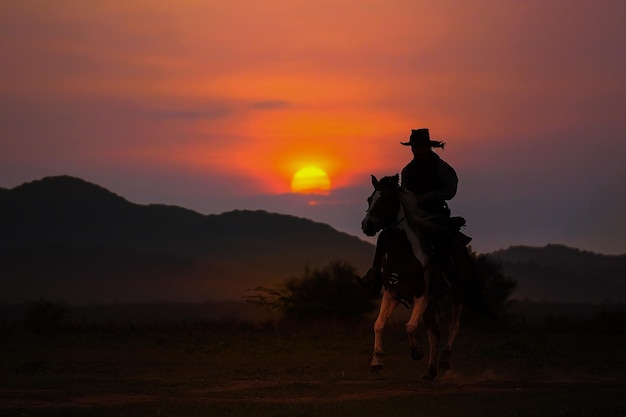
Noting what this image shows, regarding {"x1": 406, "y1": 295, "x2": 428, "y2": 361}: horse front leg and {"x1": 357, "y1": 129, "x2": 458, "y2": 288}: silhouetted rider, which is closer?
{"x1": 406, "y1": 295, "x2": 428, "y2": 361}: horse front leg

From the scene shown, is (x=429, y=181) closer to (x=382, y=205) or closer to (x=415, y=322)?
(x=382, y=205)

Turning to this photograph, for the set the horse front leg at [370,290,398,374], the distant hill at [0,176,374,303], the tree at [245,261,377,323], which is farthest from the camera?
the distant hill at [0,176,374,303]

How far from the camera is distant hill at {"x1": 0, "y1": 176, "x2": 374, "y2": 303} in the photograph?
142500 mm

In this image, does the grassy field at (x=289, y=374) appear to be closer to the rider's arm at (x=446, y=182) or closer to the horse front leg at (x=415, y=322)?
A: the horse front leg at (x=415, y=322)

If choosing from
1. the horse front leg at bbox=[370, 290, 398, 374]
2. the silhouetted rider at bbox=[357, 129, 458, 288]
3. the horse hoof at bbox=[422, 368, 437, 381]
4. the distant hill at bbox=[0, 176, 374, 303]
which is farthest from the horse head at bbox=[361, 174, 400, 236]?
the distant hill at bbox=[0, 176, 374, 303]

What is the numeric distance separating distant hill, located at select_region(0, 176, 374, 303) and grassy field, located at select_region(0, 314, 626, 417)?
335 ft

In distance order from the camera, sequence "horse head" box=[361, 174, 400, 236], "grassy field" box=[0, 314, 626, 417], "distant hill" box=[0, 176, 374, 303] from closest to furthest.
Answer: "grassy field" box=[0, 314, 626, 417] → "horse head" box=[361, 174, 400, 236] → "distant hill" box=[0, 176, 374, 303]

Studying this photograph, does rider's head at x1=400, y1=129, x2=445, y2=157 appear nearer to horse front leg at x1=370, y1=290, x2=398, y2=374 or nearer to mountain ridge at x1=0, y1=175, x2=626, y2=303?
horse front leg at x1=370, y1=290, x2=398, y2=374

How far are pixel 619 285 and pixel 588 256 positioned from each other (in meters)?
28.5

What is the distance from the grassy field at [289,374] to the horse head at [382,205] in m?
2.32

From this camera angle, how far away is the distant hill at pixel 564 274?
151 meters

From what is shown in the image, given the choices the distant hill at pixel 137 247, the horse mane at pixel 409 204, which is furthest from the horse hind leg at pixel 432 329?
the distant hill at pixel 137 247

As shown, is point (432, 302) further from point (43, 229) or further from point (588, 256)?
point (588, 256)

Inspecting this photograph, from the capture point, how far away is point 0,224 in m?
156
